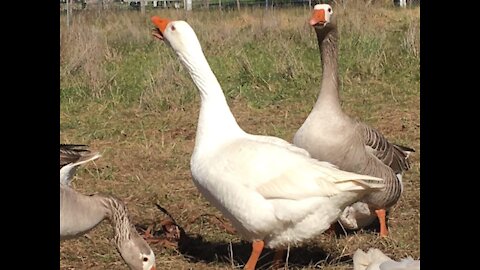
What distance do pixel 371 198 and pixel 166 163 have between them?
2201 mm

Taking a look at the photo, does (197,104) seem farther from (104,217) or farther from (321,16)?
(104,217)

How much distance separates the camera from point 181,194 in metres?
5.46

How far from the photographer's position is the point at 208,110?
4.08 meters

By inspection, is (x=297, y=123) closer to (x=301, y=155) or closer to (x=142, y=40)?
(x=301, y=155)

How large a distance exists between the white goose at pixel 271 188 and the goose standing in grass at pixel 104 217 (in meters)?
0.43

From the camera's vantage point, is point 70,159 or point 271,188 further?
point 70,159

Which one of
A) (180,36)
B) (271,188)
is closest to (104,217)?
(271,188)

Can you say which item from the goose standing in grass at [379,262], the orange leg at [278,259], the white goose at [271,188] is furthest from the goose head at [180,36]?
the goose standing in grass at [379,262]

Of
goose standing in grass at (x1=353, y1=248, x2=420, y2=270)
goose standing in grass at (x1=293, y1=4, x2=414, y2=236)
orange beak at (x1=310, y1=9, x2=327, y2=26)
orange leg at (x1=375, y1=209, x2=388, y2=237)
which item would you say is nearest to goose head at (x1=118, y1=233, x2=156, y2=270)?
goose standing in grass at (x1=353, y1=248, x2=420, y2=270)

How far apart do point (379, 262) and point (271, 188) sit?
24.6 inches

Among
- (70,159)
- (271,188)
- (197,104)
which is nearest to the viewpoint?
(271,188)

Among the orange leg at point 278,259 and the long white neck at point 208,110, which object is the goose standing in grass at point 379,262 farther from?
the long white neck at point 208,110
